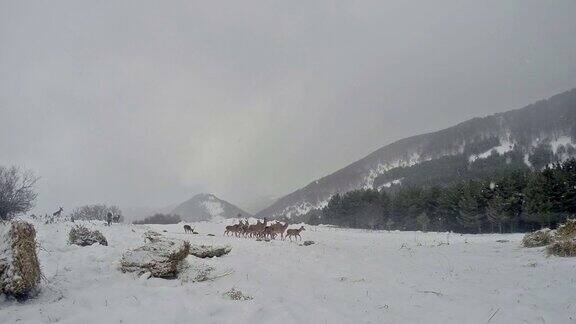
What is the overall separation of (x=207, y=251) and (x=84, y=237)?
4601 mm

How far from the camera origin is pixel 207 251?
1574cm

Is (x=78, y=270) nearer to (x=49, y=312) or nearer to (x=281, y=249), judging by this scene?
(x=49, y=312)

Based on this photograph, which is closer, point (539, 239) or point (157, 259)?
point (157, 259)

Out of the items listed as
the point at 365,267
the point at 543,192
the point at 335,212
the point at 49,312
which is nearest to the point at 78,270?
the point at 49,312

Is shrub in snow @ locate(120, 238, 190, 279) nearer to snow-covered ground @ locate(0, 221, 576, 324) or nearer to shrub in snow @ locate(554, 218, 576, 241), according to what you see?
snow-covered ground @ locate(0, 221, 576, 324)

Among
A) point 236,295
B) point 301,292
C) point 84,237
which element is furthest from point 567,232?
point 84,237

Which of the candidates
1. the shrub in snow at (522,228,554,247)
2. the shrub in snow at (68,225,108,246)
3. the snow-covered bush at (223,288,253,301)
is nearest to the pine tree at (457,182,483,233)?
the shrub in snow at (522,228,554,247)

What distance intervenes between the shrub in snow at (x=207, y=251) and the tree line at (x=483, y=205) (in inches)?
2110

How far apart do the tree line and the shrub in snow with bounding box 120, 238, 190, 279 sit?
57.3 m

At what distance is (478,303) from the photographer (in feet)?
31.2

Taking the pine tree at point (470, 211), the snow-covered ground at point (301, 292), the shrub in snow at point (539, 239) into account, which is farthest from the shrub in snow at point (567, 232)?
the pine tree at point (470, 211)

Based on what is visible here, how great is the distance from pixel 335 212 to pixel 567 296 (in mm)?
99090

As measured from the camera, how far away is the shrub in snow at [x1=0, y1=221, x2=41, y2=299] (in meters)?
8.65

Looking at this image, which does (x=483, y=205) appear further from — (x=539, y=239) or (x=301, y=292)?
(x=301, y=292)
